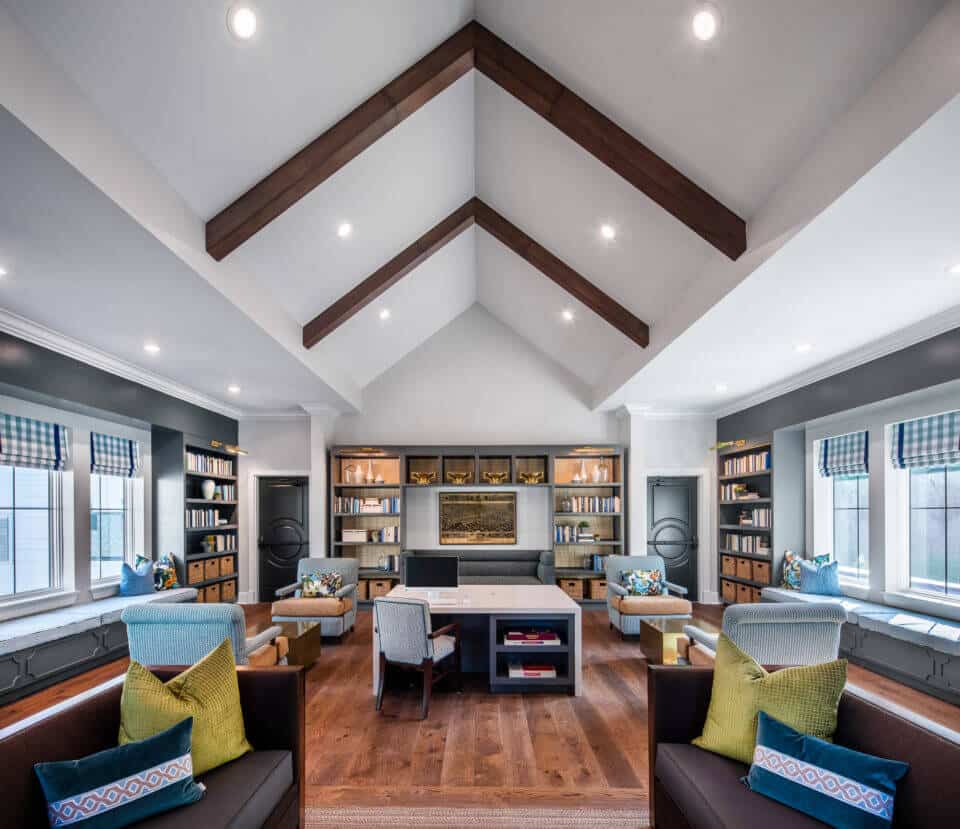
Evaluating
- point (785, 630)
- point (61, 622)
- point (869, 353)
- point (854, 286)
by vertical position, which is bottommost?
point (61, 622)

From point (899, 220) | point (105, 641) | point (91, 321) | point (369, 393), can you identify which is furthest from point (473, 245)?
point (105, 641)

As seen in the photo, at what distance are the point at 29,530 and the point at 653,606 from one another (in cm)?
579

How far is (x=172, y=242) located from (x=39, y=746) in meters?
2.29

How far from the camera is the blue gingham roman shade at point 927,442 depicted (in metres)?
4.85

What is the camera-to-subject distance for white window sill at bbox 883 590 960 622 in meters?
4.87

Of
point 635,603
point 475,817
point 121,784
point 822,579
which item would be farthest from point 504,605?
point 822,579

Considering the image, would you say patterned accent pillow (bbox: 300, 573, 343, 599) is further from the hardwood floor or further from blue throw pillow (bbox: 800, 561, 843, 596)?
blue throw pillow (bbox: 800, 561, 843, 596)

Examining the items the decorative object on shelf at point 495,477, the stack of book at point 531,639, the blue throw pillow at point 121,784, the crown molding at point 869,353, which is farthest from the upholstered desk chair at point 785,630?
the decorative object on shelf at point 495,477

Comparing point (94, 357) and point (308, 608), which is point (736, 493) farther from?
point (94, 357)

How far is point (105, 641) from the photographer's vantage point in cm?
544

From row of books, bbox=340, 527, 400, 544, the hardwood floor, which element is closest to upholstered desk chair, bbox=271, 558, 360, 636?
the hardwood floor

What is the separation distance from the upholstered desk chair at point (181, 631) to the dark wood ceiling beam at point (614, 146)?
11.5 feet

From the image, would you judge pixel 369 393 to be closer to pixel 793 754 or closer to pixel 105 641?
pixel 105 641

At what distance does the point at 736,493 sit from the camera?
775 centimetres
